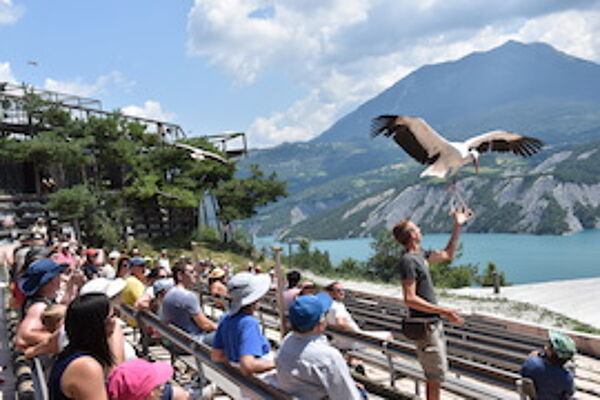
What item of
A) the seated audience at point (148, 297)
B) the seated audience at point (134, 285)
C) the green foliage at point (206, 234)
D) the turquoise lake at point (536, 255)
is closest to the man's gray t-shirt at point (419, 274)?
the seated audience at point (148, 297)

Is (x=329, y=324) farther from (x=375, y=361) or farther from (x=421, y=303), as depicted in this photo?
(x=421, y=303)

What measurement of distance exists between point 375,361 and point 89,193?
20790 mm

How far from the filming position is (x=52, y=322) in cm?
340

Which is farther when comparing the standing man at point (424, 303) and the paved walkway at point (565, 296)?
the paved walkway at point (565, 296)

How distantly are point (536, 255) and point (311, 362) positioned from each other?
4018 inches

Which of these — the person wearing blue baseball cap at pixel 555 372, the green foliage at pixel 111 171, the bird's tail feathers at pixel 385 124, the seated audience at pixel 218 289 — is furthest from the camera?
the green foliage at pixel 111 171

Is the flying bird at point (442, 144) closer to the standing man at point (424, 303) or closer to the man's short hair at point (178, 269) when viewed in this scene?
the standing man at point (424, 303)

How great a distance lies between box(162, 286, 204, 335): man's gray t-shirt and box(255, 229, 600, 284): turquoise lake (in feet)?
155

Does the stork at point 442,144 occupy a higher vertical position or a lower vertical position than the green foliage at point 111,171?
lower

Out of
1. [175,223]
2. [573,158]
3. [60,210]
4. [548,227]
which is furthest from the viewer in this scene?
[573,158]

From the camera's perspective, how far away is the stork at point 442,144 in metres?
5.68

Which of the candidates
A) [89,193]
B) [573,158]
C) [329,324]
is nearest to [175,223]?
[89,193]

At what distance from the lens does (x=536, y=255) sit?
9525 cm

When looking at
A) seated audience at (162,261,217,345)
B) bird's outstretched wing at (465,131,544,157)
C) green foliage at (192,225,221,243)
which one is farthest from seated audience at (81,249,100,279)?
green foliage at (192,225,221,243)
